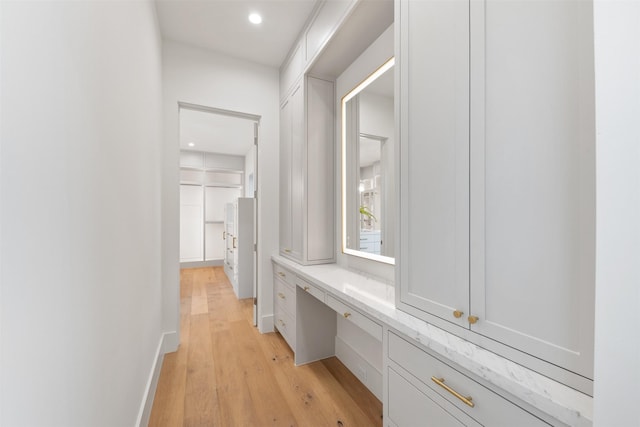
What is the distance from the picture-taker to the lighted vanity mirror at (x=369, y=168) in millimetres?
1742

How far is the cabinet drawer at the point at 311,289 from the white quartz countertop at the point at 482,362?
0.86 ft

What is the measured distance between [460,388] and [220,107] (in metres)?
2.87

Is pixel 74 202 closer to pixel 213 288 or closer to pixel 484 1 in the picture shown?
pixel 484 1

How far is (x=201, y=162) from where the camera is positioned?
6.27 meters

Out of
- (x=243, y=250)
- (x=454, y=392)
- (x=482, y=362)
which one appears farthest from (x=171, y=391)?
(x=243, y=250)

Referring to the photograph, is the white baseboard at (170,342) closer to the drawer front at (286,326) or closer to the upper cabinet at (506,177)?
the drawer front at (286,326)

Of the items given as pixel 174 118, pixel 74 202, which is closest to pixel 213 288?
pixel 174 118

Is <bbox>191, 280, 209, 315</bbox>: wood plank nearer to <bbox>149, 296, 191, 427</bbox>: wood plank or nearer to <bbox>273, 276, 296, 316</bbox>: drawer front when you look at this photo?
<bbox>149, 296, 191, 427</bbox>: wood plank

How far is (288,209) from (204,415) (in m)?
1.72

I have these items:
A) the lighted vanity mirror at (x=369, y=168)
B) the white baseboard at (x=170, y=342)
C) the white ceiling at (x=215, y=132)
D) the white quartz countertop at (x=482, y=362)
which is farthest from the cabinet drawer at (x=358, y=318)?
the white ceiling at (x=215, y=132)

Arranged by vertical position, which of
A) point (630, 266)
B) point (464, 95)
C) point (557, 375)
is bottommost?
point (557, 375)

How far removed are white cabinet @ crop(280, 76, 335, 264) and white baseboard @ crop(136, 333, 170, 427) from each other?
4.31ft

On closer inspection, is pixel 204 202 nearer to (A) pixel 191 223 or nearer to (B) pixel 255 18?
(A) pixel 191 223

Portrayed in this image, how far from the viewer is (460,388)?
85 centimetres
